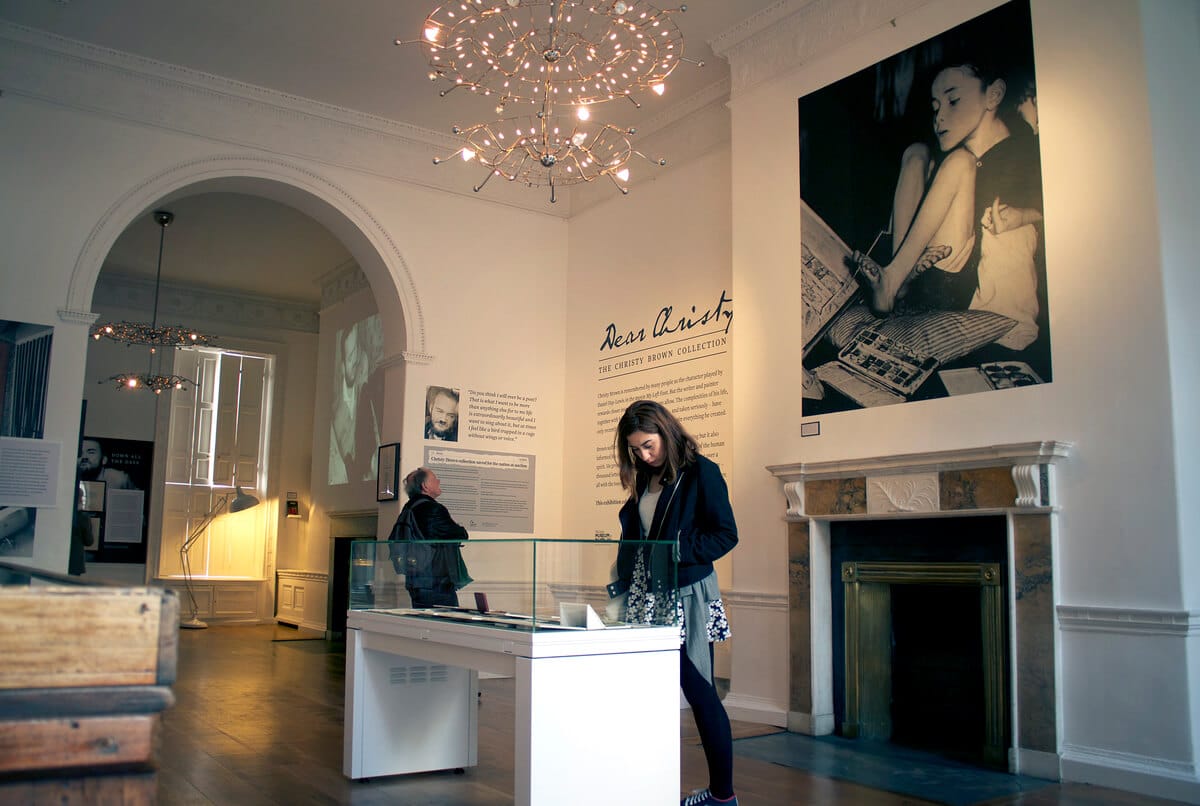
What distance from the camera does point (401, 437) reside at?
753cm

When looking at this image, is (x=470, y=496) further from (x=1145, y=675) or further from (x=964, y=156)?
(x=1145, y=675)

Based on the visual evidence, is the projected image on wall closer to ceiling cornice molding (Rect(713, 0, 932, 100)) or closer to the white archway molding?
the white archway molding

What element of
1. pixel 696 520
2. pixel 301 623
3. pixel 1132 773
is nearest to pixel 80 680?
pixel 696 520

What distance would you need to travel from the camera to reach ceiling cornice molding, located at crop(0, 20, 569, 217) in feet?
21.1

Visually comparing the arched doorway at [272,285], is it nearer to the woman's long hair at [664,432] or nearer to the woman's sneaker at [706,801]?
the woman's long hair at [664,432]

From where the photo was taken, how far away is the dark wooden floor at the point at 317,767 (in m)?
3.77

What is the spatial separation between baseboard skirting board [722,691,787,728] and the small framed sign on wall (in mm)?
3039

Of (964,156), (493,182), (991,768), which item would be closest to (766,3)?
(964,156)

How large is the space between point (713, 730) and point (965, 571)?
228 centimetres

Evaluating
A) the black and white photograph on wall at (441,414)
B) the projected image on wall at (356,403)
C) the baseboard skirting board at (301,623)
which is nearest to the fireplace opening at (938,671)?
the black and white photograph on wall at (441,414)

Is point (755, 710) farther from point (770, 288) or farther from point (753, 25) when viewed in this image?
point (753, 25)

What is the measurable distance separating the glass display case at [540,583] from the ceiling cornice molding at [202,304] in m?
9.72

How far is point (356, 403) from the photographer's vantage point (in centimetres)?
1086

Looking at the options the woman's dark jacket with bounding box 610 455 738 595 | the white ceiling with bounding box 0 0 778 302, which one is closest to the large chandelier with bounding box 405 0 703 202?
the white ceiling with bounding box 0 0 778 302
